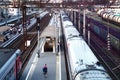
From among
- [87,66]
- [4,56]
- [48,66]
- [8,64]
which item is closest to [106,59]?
[48,66]

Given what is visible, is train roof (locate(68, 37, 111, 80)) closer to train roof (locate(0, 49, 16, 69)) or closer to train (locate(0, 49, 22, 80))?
train (locate(0, 49, 22, 80))

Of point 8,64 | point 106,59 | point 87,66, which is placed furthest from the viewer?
point 106,59

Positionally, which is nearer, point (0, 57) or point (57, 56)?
point (0, 57)

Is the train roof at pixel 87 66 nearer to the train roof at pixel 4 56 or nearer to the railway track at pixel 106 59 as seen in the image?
the train roof at pixel 4 56

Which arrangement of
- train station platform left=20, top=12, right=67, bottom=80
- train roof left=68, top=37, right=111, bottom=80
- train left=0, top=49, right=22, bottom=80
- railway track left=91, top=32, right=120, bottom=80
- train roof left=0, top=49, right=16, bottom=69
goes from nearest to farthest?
train roof left=68, top=37, right=111, bottom=80 → train left=0, top=49, right=22, bottom=80 → train roof left=0, top=49, right=16, bottom=69 → train station platform left=20, top=12, right=67, bottom=80 → railway track left=91, top=32, right=120, bottom=80

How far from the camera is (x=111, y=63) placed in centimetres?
3119

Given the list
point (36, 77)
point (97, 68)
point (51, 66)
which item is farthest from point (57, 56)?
point (97, 68)

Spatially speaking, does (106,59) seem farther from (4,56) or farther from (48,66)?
(4,56)

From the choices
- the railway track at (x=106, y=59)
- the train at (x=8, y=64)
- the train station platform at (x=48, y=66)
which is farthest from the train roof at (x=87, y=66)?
the railway track at (x=106, y=59)

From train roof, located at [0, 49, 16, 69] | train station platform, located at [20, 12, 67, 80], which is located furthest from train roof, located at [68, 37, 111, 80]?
train roof, located at [0, 49, 16, 69]

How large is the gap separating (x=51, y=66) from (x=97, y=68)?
11872 millimetres

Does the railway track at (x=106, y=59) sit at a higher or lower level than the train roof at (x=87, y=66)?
lower

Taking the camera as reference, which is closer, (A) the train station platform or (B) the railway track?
(A) the train station platform

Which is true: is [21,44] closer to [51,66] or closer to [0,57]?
[51,66]
